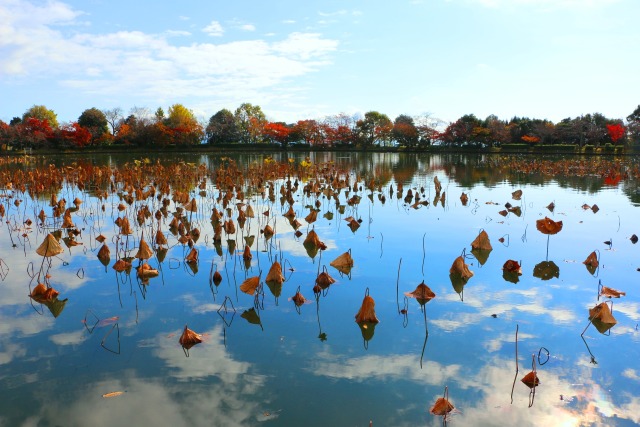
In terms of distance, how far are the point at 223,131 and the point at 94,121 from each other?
722 inches

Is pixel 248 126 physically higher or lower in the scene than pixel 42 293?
higher

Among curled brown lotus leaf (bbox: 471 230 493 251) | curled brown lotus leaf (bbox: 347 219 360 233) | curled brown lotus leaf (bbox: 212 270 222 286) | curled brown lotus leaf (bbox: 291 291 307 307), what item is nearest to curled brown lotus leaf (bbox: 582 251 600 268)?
curled brown lotus leaf (bbox: 471 230 493 251)

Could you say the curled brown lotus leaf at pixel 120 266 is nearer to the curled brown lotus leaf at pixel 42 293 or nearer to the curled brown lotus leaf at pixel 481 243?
the curled brown lotus leaf at pixel 42 293

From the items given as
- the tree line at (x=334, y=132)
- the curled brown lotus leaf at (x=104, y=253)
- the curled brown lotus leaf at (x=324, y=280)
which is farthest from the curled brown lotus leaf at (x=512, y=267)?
the tree line at (x=334, y=132)

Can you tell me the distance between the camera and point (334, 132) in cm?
6719

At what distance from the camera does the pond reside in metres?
3.70

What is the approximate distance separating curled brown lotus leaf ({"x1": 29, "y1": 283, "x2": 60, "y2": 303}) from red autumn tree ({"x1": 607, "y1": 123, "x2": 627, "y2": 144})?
59210 mm

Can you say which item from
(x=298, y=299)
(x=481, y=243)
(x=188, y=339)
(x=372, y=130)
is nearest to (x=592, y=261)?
(x=481, y=243)

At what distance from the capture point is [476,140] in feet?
189

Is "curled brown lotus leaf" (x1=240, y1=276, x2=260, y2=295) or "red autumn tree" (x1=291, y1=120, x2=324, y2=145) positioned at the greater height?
"red autumn tree" (x1=291, y1=120, x2=324, y2=145)

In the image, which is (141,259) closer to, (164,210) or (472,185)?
(164,210)

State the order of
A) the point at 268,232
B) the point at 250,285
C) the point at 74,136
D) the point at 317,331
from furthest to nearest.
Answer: the point at 74,136
the point at 268,232
the point at 250,285
the point at 317,331

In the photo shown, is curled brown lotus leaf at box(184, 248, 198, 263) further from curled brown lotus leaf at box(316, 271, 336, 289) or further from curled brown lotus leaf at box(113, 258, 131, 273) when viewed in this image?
curled brown lotus leaf at box(316, 271, 336, 289)

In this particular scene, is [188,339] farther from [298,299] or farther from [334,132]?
[334,132]
